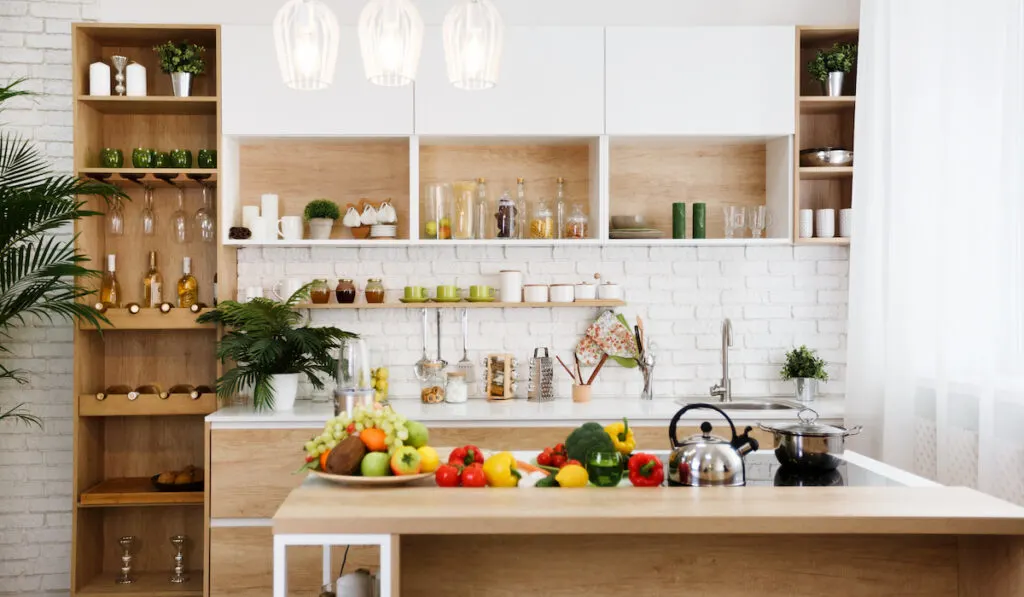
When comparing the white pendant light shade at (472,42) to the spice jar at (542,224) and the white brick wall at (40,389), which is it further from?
the white brick wall at (40,389)

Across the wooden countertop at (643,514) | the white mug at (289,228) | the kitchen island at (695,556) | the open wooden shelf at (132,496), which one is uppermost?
the white mug at (289,228)

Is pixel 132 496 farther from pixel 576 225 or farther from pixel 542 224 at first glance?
pixel 576 225

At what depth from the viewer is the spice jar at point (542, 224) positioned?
4316mm

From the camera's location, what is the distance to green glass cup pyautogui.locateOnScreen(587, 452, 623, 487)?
225 centimetres

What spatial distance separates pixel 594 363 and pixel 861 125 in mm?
1698

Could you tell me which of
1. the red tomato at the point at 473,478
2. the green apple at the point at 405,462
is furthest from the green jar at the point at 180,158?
the red tomato at the point at 473,478

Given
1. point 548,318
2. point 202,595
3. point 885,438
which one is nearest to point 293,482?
point 202,595

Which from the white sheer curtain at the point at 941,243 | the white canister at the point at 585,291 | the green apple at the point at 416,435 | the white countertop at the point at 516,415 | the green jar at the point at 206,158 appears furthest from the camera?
the white canister at the point at 585,291

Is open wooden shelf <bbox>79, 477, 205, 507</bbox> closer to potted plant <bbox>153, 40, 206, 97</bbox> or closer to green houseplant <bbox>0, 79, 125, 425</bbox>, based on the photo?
green houseplant <bbox>0, 79, 125, 425</bbox>

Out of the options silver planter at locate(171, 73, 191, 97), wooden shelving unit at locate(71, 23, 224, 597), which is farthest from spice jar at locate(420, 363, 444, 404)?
silver planter at locate(171, 73, 191, 97)

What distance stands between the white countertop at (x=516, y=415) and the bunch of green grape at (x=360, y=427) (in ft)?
4.48

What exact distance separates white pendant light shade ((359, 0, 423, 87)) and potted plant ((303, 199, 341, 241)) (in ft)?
7.14

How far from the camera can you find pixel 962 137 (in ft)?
10.3

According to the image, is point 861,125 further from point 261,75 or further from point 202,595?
point 202,595
